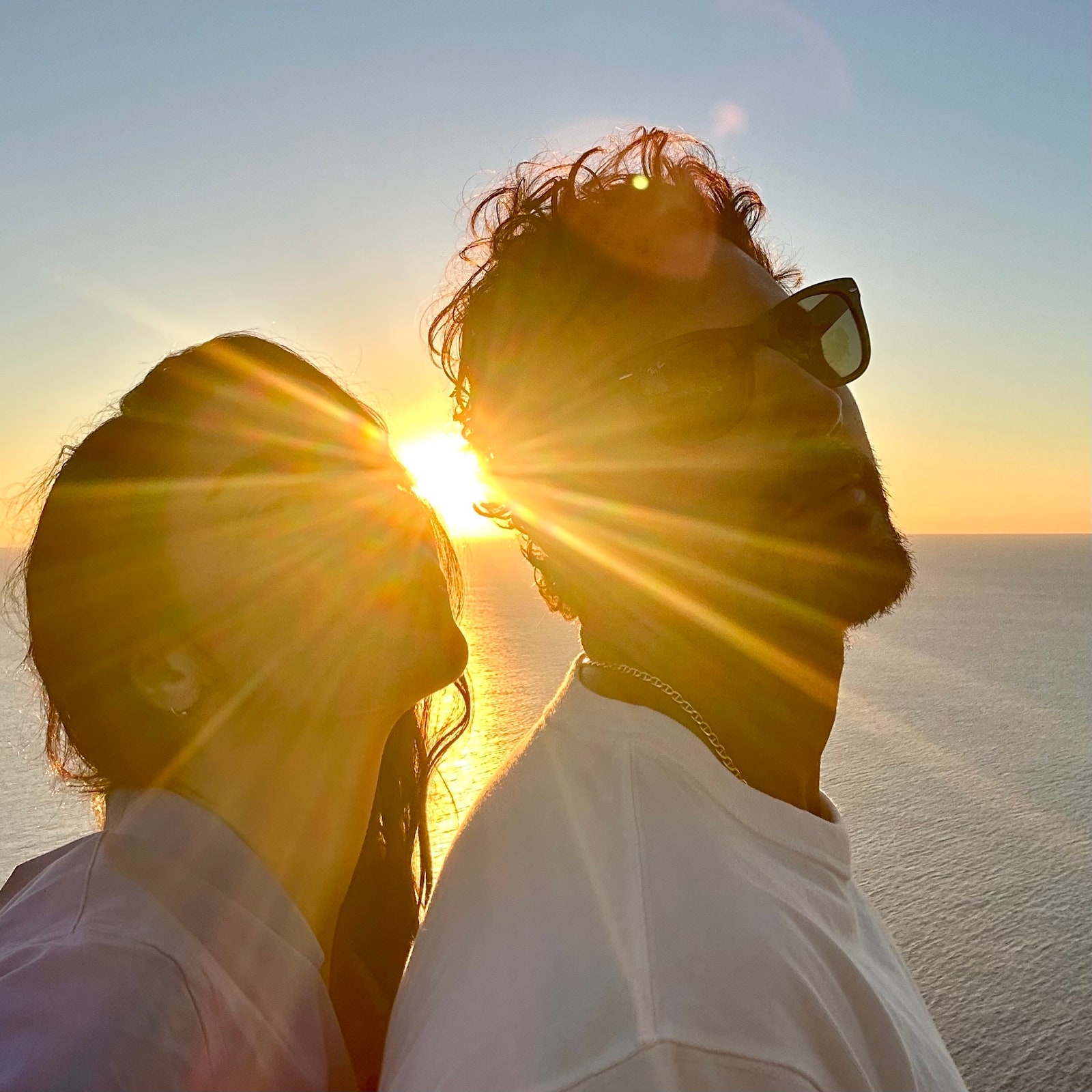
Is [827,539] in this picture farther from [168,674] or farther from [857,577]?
[168,674]

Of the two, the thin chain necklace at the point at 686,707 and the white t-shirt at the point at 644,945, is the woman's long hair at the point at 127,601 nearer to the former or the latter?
the white t-shirt at the point at 644,945

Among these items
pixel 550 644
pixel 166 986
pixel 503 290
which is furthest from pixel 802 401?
pixel 550 644

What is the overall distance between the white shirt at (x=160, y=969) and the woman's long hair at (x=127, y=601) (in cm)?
21

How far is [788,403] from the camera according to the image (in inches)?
77.5

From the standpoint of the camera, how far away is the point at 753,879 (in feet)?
3.55

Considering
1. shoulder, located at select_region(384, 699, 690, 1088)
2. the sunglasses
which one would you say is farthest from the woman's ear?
the sunglasses

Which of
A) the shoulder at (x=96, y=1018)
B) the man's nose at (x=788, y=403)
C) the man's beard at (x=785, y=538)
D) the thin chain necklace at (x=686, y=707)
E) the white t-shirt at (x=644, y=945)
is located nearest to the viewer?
the white t-shirt at (x=644, y=945)

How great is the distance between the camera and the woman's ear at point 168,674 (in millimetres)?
2105

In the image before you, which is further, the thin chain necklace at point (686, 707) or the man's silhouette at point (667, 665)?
the thin chain necklace at point (686, 707)

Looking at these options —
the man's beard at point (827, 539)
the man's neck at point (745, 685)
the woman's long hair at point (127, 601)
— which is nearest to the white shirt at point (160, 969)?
the woman's long hair at point (127, 601)

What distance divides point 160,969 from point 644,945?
3.03 feet

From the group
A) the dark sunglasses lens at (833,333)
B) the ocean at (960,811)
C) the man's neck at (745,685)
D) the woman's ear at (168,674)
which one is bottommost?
the ocean at (960,811)

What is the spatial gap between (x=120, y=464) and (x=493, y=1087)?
2000mm

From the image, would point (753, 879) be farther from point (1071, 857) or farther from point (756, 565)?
point (1071, 857)
